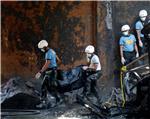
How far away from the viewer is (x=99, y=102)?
12.5m

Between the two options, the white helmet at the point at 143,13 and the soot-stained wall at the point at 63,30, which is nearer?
the white helmet at the point at 143,13

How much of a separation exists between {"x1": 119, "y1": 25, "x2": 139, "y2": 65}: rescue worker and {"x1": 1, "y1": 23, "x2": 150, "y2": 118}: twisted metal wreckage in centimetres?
35

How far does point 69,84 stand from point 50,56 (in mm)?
986

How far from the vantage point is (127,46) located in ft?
43.6

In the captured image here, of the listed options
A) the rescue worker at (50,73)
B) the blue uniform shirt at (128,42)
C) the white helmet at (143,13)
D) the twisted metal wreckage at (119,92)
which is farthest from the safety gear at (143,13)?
the rescue worker at (50,73)

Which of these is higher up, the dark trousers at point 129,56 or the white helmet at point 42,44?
the white helmet at point 42,44

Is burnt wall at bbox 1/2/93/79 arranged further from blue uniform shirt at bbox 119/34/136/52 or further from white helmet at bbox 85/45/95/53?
blue uniform shirt at bbox 119/34/136/52

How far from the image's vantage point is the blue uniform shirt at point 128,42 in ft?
43.4

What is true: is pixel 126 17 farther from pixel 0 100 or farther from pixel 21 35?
pixel 0 100

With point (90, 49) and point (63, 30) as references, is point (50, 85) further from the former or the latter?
point (63, 30)

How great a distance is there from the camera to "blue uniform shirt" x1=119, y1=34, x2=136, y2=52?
13234mm

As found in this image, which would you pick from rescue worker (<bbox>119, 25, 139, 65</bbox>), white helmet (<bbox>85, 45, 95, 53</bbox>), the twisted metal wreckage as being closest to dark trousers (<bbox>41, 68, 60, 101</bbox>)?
the twisted metal wreckage

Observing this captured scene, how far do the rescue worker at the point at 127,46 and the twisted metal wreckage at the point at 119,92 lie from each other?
349 mm

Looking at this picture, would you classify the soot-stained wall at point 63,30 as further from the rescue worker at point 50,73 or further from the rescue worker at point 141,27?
the rescue worker at point 50,73
